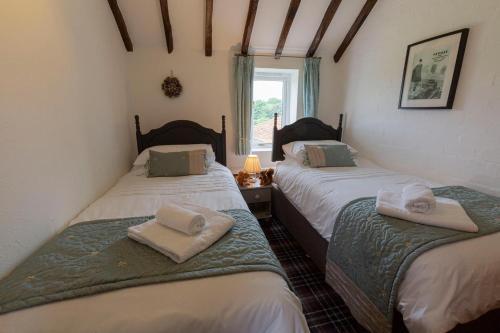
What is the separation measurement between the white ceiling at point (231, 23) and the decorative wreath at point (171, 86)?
14.7 inches

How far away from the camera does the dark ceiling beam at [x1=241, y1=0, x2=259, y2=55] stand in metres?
2.47

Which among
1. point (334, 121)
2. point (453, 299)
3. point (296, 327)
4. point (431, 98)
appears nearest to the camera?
point (296, 327)

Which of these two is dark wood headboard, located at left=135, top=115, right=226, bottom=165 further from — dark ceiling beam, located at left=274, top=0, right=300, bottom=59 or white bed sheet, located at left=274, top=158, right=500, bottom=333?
white bed sheet, located at left=274, top=158, right=500, bottom=333

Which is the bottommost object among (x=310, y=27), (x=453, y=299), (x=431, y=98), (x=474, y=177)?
(x=453, y=299)

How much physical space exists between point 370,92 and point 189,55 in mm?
2215

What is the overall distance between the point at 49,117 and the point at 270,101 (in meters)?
2.59

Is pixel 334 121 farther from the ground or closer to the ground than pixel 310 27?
closer to the ground

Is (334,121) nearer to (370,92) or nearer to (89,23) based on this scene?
(370,92)

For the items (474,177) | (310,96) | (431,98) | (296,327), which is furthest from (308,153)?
(296,327)

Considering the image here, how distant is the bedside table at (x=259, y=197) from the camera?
271 centimetres

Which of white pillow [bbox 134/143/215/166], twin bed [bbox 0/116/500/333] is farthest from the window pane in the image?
twin bed [bbox 0/116/500/333]

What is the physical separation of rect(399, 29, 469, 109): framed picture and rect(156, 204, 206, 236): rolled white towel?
7.45ft

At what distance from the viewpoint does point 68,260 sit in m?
1.05

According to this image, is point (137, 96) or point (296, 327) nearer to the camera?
point (296, 327)
